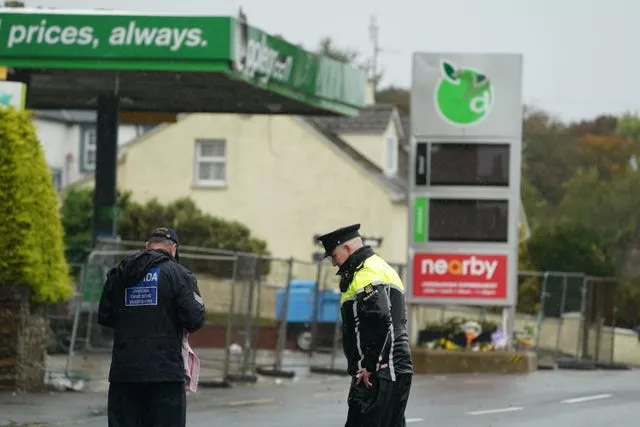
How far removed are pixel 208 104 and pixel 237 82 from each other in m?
5.44

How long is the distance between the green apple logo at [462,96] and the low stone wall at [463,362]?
11.9 feet

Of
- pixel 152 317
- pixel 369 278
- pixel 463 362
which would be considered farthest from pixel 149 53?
pixel 369 278

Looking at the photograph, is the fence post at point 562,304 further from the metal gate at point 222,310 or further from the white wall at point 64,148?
the white wall at point 64,148

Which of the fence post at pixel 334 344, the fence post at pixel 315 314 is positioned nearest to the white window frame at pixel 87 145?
the fence post at pixel 334 344

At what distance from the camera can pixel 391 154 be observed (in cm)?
5728

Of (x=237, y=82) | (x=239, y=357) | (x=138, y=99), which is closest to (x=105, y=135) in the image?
(x=138, y=99)

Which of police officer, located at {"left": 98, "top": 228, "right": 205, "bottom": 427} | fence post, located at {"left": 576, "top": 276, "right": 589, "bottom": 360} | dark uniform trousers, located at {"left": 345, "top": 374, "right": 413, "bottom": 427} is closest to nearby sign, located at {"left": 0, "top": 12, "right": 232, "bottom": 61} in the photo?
fence post, located at {"left": 576, "top": 276, "right": 589, "bottom": 360}

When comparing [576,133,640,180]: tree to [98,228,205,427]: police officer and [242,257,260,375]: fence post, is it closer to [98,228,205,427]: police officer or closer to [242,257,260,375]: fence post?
[242,257,260,375]: fence post

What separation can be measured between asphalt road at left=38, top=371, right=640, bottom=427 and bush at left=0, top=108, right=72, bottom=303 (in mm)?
2269

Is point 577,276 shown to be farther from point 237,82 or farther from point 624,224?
point 624,224

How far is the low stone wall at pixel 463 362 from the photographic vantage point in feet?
87.7

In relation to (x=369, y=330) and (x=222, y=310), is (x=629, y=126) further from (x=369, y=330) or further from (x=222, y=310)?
(x=369, y=330)

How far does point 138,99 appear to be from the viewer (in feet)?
107

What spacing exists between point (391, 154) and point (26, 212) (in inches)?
1534
